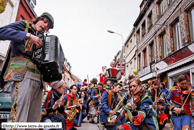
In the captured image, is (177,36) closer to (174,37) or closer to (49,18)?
(174,37)

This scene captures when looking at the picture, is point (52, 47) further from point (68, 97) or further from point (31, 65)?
point (68, 97)

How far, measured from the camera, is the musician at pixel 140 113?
9.59 feet

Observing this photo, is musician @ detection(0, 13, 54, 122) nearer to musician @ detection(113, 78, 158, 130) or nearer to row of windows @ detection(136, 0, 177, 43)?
musician @ detection(113, 78, 158, 130)

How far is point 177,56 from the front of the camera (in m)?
10.4

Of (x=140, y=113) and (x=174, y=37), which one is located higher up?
(x=174, y=37)

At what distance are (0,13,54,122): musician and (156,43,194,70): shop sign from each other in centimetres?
910

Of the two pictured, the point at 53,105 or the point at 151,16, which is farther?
the point at 151,16

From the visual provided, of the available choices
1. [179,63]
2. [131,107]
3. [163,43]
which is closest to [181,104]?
[131,107]

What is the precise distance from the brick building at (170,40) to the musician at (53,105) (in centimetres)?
741

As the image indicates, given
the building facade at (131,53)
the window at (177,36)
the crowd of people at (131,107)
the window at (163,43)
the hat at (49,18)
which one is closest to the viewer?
the hat at (49,18)

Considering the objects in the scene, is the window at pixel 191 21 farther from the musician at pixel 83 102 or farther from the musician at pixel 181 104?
the musician at pixel 83 102

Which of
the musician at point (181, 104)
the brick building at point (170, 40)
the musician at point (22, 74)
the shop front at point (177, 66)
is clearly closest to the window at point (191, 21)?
the brick building at point (170, 40)

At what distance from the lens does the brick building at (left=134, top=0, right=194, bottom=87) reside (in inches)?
381

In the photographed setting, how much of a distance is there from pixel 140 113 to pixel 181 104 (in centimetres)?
228
